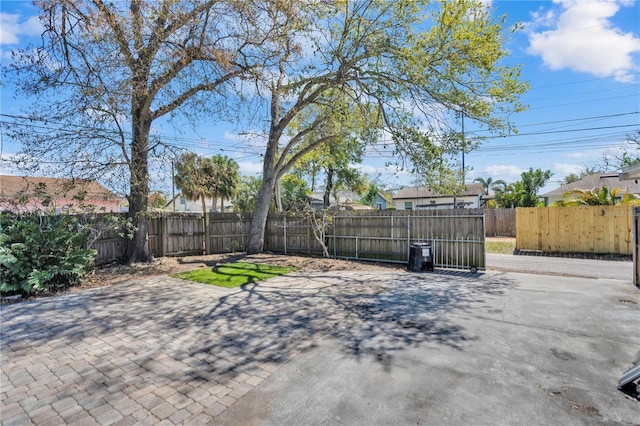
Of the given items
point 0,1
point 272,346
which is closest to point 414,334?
point 272,346

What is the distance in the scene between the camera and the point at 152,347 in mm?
4363

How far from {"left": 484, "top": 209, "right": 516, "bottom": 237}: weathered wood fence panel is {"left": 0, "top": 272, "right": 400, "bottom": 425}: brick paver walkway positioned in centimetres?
1876

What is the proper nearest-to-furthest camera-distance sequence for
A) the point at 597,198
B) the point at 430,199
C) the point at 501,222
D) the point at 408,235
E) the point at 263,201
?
the point at 408,235 → the point at 263,201 → the point at 597,198 → the point at 501,222 → the point at 430,199

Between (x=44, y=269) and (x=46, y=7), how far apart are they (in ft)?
18.0

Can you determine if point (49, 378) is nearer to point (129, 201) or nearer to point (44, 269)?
point (44, 269)

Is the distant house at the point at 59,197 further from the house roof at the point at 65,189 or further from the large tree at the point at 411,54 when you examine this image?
the large tree at the point at 411,54

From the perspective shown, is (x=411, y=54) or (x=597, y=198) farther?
(x=597, y=198)

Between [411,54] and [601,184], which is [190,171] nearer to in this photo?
[411,54]

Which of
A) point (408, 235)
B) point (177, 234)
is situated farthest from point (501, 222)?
point (177, 234)

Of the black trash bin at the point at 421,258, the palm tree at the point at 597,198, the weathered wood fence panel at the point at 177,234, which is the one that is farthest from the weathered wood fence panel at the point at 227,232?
the palm tree at the point at 597,198

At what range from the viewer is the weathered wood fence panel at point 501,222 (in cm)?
2262

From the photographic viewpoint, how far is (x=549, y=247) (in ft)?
46.9

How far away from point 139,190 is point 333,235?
668 cm

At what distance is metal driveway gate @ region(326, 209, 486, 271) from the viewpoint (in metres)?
9.90
